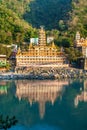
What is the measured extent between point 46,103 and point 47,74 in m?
12.2

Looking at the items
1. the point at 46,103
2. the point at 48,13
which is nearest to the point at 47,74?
the point at 46,103

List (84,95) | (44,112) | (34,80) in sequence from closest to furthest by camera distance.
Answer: (44,112) → (84,95) → (34,80)

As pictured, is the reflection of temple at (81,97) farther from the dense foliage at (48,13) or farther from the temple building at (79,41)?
the dense foliage at (48,13)

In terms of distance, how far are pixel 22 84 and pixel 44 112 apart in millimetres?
10571

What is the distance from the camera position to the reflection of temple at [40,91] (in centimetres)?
2423

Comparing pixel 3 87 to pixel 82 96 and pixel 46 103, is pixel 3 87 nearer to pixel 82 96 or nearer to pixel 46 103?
pixel 82 96

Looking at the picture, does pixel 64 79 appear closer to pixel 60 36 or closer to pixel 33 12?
pixel 60 36

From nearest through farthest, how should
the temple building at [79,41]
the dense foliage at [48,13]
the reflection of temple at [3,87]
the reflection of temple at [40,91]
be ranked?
the reflection of temple at [40,91] → the reflection of temple at [3,87] → the temple building at [79,41] → the dense foliage at [48,13]

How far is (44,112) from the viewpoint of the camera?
65.8 feet

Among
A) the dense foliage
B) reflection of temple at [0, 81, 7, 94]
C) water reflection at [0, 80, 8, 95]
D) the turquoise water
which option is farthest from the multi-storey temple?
the dense foliage

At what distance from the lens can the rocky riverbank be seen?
34125mm

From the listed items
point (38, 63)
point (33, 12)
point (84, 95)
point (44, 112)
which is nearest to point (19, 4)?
point (33, 12)

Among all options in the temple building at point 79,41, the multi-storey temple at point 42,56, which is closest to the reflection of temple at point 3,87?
the multi-storey temple at point 42,56

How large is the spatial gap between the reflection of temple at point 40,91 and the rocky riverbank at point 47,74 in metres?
2.02
